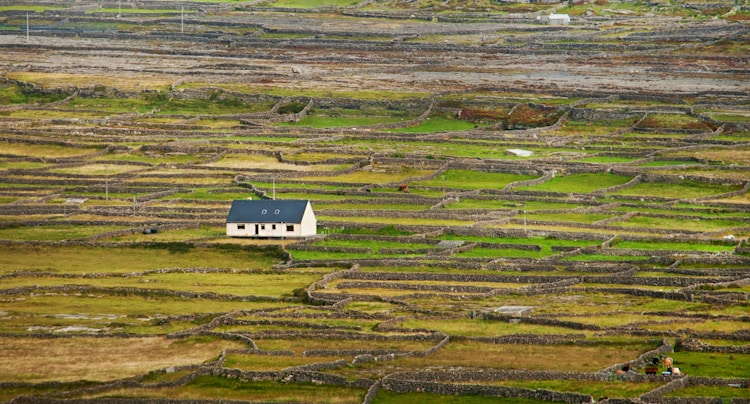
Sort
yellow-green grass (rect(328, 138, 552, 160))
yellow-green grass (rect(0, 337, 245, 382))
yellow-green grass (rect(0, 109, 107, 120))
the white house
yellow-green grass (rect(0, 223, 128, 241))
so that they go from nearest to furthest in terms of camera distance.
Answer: yellow-green grass (rect(0, 337, 245, 382))
the white house
yellow-green grass (rect(0, 223, 128, 241))
yellow-green grass (rect(328, 138, 552, 160))
yellow-green grass (rect(0, 109, 107, 120))

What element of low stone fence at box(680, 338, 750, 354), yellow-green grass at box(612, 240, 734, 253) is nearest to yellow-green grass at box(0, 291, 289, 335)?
low stone fence at box(680, 338, 750, 354)

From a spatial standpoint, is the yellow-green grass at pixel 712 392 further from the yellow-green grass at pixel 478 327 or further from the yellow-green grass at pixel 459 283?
the yellow-green grass at pixel 459 283

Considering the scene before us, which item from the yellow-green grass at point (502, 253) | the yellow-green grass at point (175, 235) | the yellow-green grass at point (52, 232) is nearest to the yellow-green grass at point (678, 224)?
the yellow-green grass at point (502, 253)

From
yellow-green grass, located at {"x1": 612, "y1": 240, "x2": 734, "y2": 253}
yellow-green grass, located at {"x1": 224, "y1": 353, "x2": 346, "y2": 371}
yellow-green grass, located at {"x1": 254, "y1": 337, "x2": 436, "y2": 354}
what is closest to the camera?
yellow-green grass, located at {"x1": 224, "y1": 353, "x2": 346, "y2": 371}

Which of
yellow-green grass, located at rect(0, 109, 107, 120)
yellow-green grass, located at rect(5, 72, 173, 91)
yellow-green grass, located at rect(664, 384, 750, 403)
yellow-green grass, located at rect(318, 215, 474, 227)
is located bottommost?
yellow-green grass, located at rect(664, 384, 750, 403)

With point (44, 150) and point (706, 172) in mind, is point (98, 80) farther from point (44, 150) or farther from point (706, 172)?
point (706, 172)

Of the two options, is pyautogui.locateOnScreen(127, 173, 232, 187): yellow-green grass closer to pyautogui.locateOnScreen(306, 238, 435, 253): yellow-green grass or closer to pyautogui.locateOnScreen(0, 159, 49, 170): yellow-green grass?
pyautogui.locateOnScreen(0, 159, 49, 170): yellow-green grass

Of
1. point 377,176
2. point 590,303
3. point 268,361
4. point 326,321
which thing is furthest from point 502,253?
point 377,176
